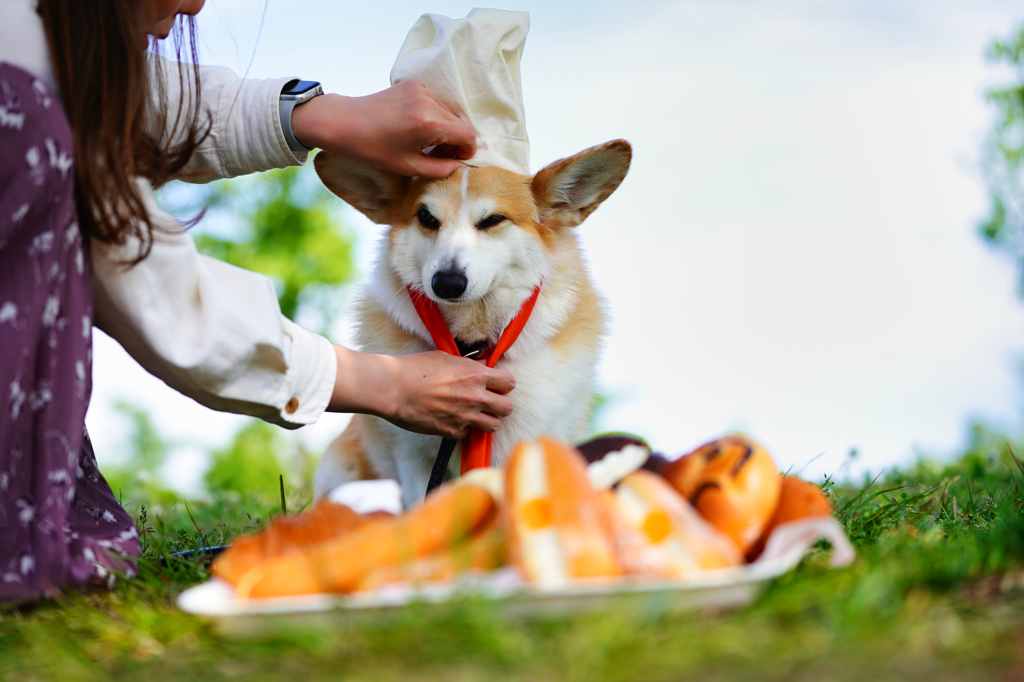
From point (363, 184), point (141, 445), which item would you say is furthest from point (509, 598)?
point (141, 445)

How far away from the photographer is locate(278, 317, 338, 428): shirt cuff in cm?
170

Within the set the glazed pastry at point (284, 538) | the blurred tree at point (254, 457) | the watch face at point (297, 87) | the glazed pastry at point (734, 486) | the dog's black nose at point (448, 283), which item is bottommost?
the blurred tree at point (254, 457)

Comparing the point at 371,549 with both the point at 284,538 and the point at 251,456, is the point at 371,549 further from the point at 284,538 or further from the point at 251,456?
the point at 251,456

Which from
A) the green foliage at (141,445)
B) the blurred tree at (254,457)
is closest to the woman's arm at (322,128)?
the blurred tree at (254,457)

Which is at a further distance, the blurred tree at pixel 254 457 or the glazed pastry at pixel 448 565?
the blurred tree at pixel 254 457

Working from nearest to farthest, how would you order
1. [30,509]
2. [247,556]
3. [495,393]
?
[247,556]
[30,509]
[495,393]

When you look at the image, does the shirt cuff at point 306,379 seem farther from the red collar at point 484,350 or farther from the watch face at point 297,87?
the watch face at point 297,87

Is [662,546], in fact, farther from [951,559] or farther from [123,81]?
[123,81]

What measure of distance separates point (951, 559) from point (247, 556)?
1108 mm

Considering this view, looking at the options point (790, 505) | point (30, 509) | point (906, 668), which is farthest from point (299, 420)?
point (906, 668)

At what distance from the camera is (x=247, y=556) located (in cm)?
119

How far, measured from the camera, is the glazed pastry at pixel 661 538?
1.05 m

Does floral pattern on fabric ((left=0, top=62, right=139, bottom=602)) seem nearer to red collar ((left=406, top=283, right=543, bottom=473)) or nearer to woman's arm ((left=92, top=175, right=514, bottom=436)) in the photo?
woman's arm ((left=92, top=175, right=514, bottom=436))

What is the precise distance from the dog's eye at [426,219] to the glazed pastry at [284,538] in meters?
1.36
